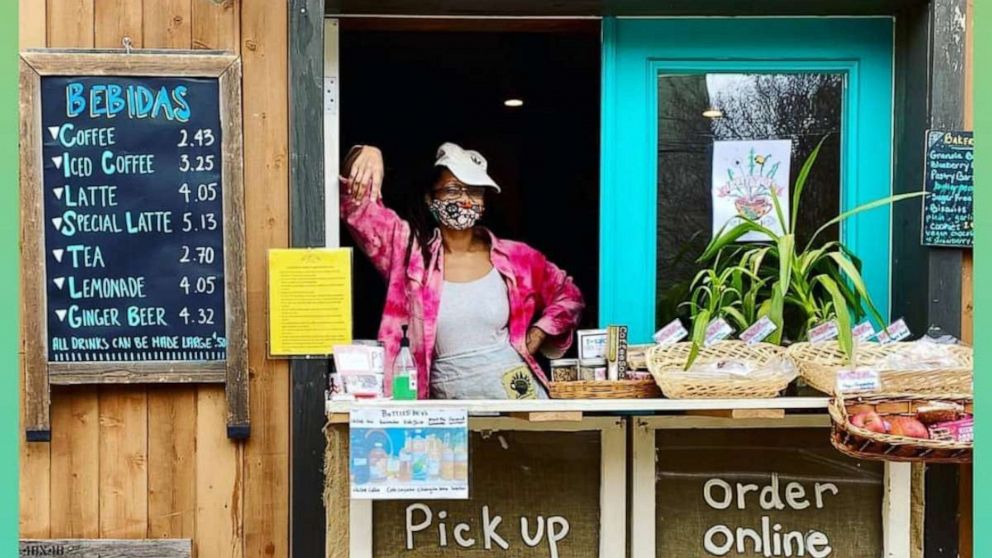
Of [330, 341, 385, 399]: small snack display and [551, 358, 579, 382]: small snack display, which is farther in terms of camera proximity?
[551, 358, 579, 382]: small snack display

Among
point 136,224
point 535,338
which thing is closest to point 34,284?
point 136,224

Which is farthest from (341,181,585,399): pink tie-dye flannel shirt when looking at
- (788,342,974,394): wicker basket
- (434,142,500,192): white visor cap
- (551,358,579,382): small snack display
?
(788,342,974,394): wicker basket

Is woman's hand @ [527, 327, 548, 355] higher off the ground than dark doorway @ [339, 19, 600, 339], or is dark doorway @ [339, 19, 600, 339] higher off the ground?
dark doorway @ [339, 19, 600, 339]

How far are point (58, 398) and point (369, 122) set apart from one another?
2.89 m

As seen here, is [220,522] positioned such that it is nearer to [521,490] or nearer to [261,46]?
[521,490]

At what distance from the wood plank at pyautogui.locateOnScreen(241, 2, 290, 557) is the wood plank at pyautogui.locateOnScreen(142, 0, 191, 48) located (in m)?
0.15

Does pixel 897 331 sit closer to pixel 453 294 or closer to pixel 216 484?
pixel 453 294

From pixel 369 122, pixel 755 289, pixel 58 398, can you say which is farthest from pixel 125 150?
pixel 369 122

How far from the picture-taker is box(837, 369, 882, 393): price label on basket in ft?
8.75

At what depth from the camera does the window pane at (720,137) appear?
3295 millimetres

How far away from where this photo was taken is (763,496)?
2957mm

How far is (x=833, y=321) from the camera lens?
9.43 ft

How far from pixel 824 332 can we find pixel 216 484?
1.67 m

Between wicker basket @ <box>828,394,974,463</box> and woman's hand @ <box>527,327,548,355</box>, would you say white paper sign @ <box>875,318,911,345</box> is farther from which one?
woman's hand @ <box>527,327,548,355</box>
